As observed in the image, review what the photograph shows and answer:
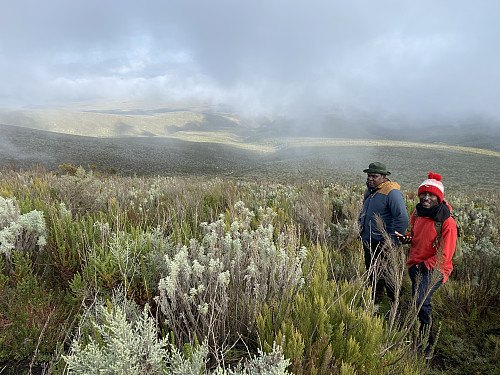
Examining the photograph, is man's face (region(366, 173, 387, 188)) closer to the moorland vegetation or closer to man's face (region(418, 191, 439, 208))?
man's face (region(418, 191, 439, 208))

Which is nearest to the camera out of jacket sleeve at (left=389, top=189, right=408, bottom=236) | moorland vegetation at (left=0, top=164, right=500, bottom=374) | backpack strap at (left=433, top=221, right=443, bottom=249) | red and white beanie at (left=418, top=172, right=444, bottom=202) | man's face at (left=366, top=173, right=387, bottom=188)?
moorland vegetation at (left=0, top=164, right=500, bottom=374)

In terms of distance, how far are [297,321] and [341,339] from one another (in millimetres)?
334

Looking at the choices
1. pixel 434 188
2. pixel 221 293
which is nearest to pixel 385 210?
pixel 434 188

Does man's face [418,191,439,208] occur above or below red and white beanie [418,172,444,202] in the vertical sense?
below

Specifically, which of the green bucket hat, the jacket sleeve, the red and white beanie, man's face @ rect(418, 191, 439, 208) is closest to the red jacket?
man's face @ rect(418, 191, 439, 208)

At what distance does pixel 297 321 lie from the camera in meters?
2.07

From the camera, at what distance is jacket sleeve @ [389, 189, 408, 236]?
13.7 feet

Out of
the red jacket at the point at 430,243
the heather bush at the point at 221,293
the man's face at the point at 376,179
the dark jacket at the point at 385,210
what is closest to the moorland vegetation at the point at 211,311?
the heather bush at the point at 221,293

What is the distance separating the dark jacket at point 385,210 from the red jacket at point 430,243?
1.55 ft

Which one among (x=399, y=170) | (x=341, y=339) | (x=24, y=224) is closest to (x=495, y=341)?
(x=341, y=339)

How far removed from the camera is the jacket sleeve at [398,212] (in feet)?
13.7

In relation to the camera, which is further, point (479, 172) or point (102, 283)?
point (479, 172)

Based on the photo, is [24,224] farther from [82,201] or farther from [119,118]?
[119,118]

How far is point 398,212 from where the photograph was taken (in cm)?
420
